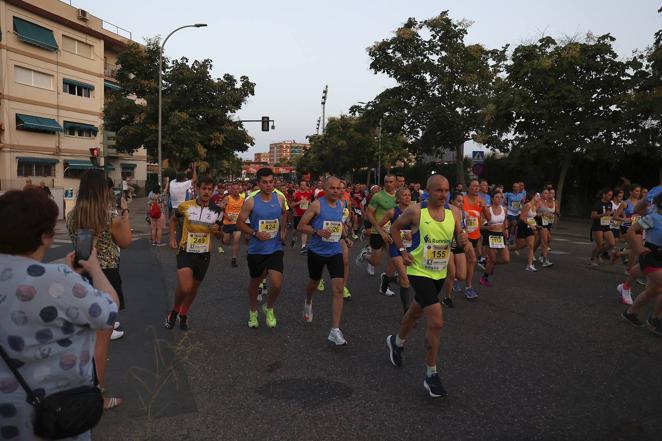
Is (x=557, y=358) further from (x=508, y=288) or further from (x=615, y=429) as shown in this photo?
(x=508, y=288)

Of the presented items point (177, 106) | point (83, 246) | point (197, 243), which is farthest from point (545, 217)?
point (177, 106)

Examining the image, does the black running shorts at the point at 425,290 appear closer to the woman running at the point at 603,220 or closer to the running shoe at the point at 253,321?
the running shoe at the point at 253,321

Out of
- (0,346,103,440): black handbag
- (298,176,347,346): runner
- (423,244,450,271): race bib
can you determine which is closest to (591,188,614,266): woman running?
(298,176,347,346): runner

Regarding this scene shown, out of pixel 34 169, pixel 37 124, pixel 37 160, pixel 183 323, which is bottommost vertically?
pixel 183 323

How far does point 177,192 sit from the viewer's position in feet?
40.3

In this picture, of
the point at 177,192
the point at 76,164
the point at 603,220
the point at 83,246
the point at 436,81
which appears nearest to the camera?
the point at 83,246

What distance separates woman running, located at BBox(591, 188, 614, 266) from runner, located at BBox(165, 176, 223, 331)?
811 centimetres

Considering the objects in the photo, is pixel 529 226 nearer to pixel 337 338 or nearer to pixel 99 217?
pixel 337 338

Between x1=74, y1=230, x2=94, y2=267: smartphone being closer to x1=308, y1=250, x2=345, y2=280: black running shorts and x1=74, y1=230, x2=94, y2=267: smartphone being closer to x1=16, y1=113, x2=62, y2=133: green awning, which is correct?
x1=308, y1=250, x2=345, y2=280: black running shorts

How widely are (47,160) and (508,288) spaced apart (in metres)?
36.1

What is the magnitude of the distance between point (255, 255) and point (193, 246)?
2.24 ft

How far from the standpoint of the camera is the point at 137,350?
518 centimetres

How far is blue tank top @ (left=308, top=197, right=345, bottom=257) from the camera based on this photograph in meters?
5.85

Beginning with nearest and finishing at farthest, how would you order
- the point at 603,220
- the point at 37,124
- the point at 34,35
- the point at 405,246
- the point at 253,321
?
the point at 405,246, the point at 253,321, the point at 603,220, the point at 34,35, the point at 37,124
